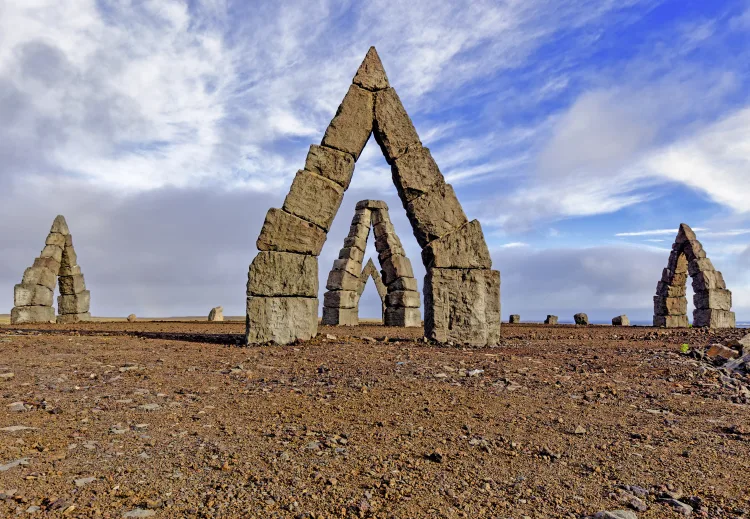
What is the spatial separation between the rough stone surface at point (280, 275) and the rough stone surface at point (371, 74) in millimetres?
3219

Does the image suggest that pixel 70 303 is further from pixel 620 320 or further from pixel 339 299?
pixel 620 320

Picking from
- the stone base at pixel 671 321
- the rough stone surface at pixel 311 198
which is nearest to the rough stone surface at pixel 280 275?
the rough stone surface at pixel 311 198

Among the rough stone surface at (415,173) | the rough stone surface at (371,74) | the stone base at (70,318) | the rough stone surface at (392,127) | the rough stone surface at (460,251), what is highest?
the rough stone surface at (371,74)

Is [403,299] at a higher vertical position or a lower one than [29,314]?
higher

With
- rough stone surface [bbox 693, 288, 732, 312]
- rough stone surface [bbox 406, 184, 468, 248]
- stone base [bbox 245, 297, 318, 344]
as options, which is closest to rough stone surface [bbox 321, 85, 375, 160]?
rough stone surface [bbox 406, 184, 468, 248]

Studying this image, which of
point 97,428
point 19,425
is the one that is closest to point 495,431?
point 97,428

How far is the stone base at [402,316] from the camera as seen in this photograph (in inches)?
681

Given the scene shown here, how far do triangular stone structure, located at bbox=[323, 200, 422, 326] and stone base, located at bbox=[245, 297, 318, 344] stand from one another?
826cm

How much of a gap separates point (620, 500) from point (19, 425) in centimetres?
414

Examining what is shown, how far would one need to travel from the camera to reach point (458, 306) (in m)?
8.88

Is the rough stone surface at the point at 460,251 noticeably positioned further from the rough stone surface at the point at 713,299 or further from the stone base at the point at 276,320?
the rough stone surface at the point at 713,299

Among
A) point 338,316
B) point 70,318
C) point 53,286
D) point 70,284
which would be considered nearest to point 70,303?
point 70,318

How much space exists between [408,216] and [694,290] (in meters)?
13.6

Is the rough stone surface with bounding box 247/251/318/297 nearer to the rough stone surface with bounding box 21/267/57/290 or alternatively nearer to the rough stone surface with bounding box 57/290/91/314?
the rough stone surface with bounding box 21/267/57/290
